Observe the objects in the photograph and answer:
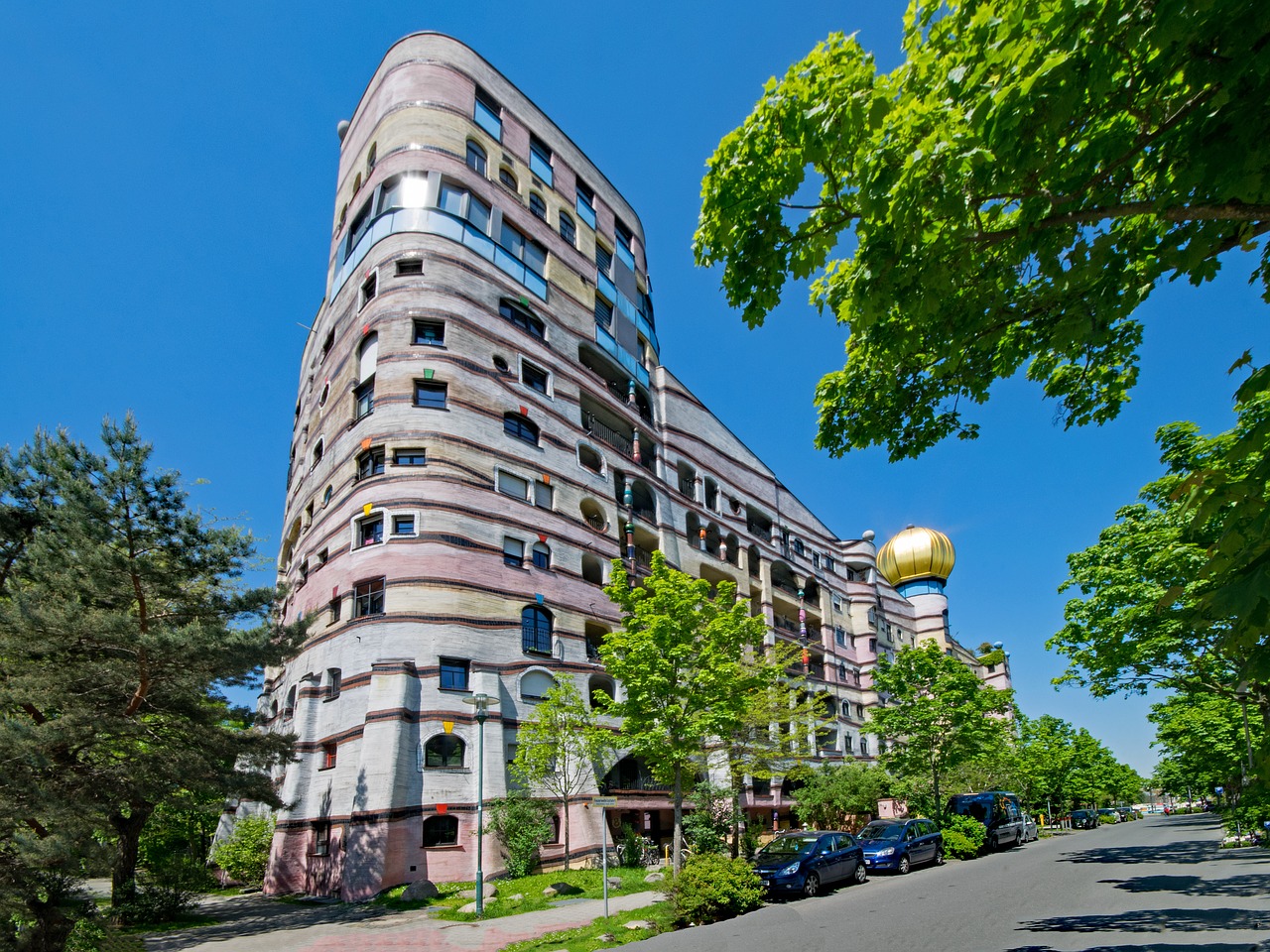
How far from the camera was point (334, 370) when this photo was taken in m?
30.2

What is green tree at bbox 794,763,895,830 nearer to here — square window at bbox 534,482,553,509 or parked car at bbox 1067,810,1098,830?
square window at bbox 534,482,553,509

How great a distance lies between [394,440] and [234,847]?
14.7m

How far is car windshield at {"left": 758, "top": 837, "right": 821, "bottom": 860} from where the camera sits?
58.3ft

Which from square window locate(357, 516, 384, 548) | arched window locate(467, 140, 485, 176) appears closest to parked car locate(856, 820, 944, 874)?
square window locate(357, 516, 384, 548)

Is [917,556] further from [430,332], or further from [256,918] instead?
[256,918]

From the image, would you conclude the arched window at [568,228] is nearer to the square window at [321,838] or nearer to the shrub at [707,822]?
the shrub at [707,822]

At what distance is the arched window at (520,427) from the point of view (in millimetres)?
27844

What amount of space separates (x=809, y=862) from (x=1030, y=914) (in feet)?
19.1

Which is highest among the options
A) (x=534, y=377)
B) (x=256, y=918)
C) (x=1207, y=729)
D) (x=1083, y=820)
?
(x=534, y=377)

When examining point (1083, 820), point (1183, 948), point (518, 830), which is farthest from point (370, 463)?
point (1083, 820)

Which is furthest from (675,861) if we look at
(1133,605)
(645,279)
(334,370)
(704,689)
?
(645,279)

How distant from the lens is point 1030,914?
12.3 m

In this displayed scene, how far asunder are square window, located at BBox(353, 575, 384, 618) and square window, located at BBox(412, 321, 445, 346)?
899 centimetres

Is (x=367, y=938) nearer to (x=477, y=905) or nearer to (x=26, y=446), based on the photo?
(x=477, y=905)
